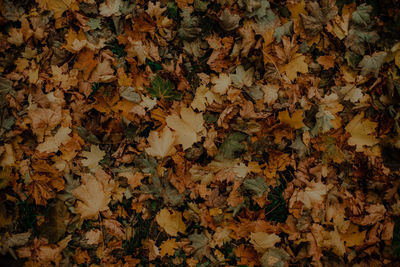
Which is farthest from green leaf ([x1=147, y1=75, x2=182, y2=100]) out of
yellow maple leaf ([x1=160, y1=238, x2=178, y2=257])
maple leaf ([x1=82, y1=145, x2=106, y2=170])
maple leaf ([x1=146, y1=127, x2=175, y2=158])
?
yellow maple leaf ([x1=160, y1=238, x2=178, y2=257])

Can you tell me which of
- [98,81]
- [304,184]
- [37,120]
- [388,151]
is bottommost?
[304,184]

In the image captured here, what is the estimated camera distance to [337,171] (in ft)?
5.94

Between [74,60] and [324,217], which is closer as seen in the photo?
[324,217]

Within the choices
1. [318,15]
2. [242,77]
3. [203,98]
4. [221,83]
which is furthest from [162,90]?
[318,15]

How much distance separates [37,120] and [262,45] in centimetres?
151

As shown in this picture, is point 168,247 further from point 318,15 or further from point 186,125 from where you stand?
point 318,15

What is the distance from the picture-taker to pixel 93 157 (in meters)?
1.80

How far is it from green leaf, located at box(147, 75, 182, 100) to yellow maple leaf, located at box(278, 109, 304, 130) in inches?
26.0

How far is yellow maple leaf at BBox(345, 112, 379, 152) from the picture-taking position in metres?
1.82

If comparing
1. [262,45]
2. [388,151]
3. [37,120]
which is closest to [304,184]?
[388,151]

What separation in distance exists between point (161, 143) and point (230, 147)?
1.41 feet

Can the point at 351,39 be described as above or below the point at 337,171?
above

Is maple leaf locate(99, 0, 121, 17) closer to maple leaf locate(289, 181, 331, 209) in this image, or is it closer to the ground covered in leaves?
the ground covered in leaves

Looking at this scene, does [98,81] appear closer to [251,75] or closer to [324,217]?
[251,75]
